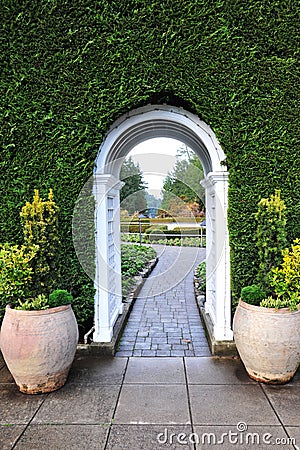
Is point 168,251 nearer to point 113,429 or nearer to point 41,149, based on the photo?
point 41,149

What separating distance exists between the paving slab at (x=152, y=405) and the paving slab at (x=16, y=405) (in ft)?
2.52

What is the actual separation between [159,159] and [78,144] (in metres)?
1.13

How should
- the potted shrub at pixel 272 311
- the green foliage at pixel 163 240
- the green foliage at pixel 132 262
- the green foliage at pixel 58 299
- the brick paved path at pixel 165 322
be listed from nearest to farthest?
the potted shrub at pixel 272 311, the green foliage at pixel 58 299, the brick paved path at pixel 165 322, the green foliage at pixel 132 262, the green foliage at pixel 163 240

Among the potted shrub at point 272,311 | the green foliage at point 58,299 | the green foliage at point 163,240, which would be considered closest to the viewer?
the potted shrub at point 272,311

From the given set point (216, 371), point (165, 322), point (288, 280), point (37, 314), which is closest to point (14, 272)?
point (37, 314)

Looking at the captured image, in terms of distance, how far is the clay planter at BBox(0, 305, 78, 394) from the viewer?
3.70 meters

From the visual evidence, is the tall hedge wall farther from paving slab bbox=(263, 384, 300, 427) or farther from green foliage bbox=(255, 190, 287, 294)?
paving slab bbox=(263, 384, 300, 427)

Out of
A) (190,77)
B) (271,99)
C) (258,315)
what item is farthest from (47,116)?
(258,315)

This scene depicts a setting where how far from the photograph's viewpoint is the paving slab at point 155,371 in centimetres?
405

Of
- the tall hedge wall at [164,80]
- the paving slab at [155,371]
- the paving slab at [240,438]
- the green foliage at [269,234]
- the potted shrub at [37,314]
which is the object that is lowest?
the paving slab at [240,438]

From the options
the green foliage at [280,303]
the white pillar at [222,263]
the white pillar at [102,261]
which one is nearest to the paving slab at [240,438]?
the green foliage at [280,303]

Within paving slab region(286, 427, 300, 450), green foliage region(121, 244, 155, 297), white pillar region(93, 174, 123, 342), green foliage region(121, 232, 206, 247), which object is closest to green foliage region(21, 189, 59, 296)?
white pillar region(93, 174, 123, 342)

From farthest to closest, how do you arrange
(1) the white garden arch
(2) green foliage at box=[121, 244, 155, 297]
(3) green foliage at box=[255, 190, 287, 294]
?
1. (2) green foliage at box=[121, 244, 155, 297]
2. (1) the white garden arch
3. (3) green foliage at box=[255, 190, 287, 294]

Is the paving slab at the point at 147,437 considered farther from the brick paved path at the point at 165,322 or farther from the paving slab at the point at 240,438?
the brick paved path at the point at 165,322
